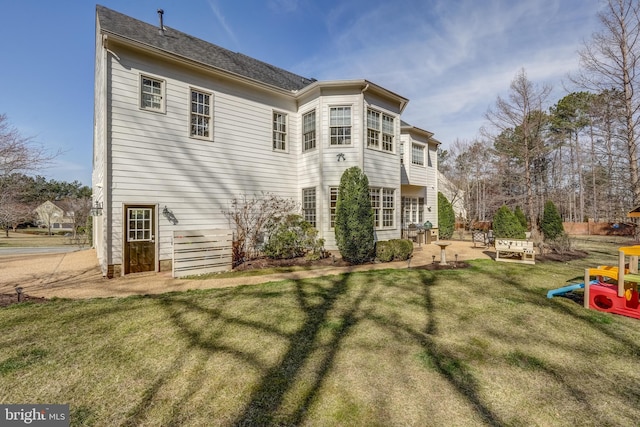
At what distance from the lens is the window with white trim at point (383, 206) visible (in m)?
11.7

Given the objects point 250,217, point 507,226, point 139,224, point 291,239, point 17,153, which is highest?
point 17,153

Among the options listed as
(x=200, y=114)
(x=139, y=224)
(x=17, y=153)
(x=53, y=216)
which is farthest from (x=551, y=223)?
(x=53, y=216)

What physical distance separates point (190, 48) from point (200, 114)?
309 cm

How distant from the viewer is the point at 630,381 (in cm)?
307

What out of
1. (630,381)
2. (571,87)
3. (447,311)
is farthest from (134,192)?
(571,87)

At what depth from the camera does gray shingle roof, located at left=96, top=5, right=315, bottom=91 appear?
9047 mm

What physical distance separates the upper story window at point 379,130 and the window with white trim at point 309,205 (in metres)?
3.22

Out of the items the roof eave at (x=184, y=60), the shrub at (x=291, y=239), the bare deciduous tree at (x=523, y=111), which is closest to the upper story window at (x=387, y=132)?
the roof eave at (x=184, y=60)

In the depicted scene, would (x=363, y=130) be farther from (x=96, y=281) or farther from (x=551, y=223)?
(x=551, y=223)

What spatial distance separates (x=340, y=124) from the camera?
36.7 feet

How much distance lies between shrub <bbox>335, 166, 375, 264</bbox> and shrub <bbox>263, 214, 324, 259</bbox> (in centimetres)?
100

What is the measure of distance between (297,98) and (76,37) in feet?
33.1

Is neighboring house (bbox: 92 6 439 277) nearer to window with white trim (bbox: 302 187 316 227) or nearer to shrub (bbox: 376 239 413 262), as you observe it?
window with white trim (bbox: 302 187 316 227)

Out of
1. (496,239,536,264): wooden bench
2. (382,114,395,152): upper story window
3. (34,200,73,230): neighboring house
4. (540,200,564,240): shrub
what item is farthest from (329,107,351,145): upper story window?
(34,200,73,230): neighboring house
